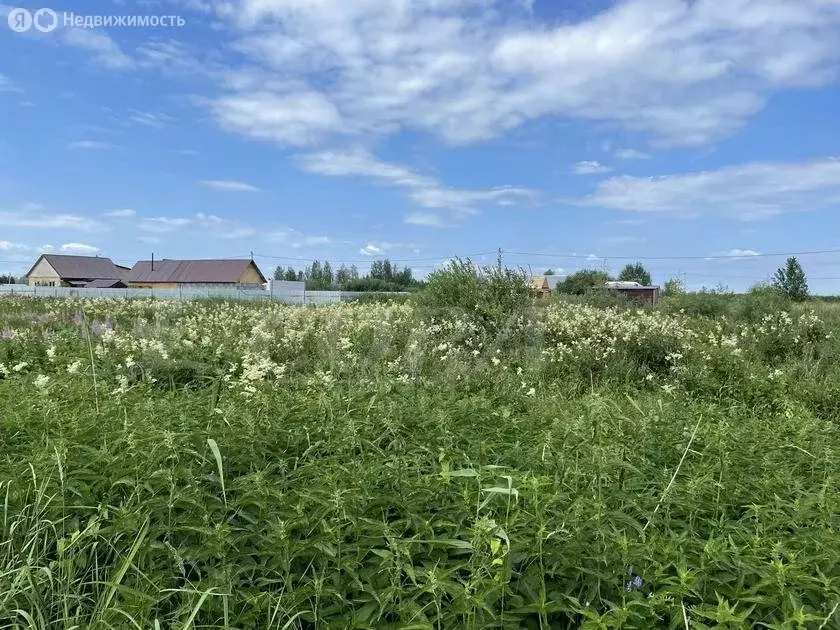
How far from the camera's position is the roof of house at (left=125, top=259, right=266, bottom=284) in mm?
54062

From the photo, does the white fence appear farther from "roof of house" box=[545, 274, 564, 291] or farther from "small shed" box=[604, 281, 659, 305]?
"roof of house" box=[545, 274, 564, 291]

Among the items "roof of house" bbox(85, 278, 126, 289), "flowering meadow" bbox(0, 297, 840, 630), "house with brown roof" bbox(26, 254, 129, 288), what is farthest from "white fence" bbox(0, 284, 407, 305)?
"house with brown roof" bbox(26, 254, 129, 288)

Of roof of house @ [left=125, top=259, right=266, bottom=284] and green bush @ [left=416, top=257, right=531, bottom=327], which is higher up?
roof of house @ [left=125, top=259, right=266, bottom=284]

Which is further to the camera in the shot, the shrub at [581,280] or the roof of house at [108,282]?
the roof of house at [108,282]

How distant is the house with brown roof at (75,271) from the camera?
199 ft

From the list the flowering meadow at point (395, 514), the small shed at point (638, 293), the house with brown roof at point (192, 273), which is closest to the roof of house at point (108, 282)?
the house with brown roof at point (192, 273)

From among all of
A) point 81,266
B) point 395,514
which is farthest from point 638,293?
point 81,266

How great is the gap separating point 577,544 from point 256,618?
941mm

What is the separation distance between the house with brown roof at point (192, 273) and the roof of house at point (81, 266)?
14.9 ft

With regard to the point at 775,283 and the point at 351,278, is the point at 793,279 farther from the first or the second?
the point at 351,278

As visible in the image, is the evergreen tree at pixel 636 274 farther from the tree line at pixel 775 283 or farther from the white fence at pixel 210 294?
the white fence at pixel 210 294

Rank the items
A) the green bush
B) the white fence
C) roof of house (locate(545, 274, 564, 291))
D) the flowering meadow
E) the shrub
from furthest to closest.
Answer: roof of house (locate(545, 274, 564, 291)), the shrub, the white fence, the green bush, the flowering meadow

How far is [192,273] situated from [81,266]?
1612cm

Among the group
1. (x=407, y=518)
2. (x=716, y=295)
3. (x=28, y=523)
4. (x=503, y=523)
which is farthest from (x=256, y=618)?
(x=716, y=295)
